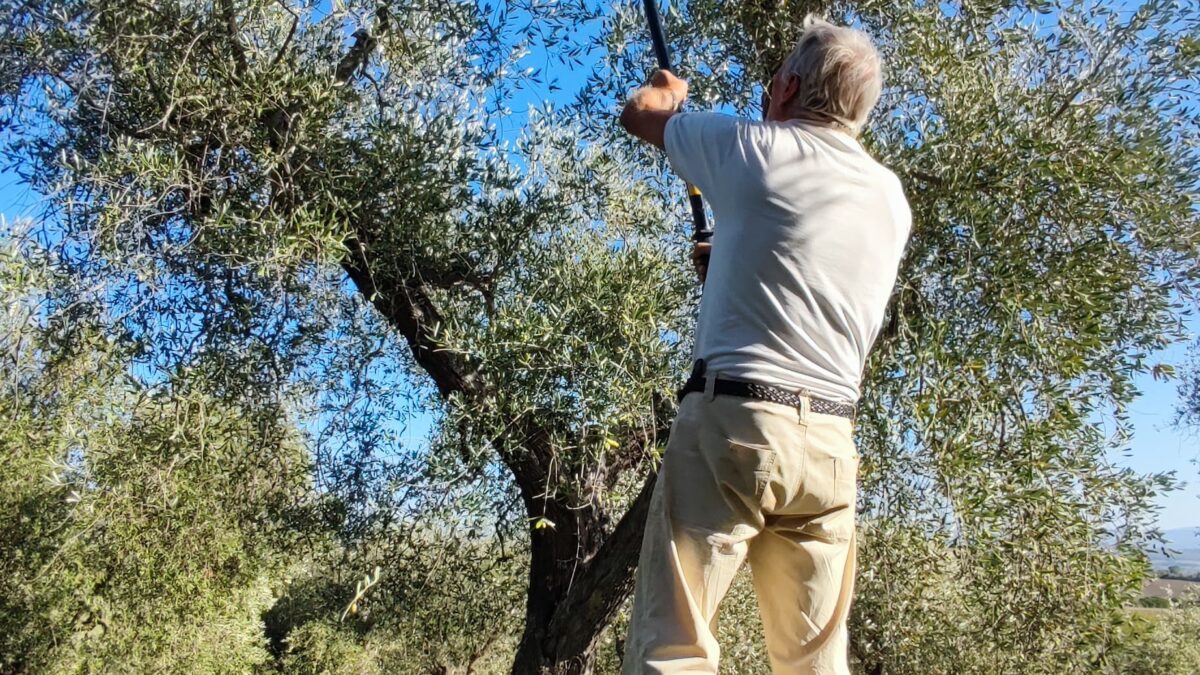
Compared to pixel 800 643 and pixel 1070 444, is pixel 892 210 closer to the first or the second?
pixel 800 643

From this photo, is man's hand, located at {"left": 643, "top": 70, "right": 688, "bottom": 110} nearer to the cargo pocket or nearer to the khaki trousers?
the khaki trousers

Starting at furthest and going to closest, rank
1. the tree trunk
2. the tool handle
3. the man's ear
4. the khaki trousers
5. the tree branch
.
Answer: the tree trunk, the tree branch, the tool handle, the man's ear, the khaki trousers

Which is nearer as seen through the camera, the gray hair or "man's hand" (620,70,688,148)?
the gray hair

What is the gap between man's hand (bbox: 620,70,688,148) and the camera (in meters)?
2.66

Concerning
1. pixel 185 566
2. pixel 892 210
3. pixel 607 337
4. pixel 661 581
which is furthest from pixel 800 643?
pixel 185 566

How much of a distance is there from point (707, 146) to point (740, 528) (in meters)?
1.02

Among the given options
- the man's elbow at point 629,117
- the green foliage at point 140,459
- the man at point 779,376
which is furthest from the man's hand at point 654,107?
the green foliage at point 140,459

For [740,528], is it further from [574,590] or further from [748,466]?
[574,590]

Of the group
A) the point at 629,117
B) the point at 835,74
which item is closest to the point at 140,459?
the point at 629,117

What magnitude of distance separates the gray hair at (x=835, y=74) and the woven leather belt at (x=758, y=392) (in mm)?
829

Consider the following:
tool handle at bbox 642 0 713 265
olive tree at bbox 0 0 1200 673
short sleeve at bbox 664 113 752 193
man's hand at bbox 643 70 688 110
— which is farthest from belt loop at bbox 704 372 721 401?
olive tree at bbox 0 0 1200 673

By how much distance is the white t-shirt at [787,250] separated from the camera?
2.30 meters

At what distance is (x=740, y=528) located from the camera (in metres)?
2.26

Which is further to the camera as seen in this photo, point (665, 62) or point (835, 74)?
point (665, 62)
